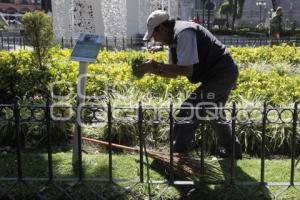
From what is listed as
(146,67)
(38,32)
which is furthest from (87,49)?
(38,32)

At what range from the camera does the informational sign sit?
4.66 m

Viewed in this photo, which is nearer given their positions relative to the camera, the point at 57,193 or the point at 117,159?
the point at 57,193

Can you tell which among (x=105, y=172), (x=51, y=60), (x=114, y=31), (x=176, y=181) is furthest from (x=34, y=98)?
(x=114, y=31)

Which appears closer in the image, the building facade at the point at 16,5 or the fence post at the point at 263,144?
the fence post at the point at 263,144

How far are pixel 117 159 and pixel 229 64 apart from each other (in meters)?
1.51

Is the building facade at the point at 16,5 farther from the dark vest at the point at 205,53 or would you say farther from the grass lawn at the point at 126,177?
the dark vest at the point at 205,53

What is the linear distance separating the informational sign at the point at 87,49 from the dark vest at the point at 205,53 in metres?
0.73

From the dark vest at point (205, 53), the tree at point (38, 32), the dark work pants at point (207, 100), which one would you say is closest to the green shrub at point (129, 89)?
the tree at point (38, 32)

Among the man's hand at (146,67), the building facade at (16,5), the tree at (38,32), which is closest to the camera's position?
the man's hand at (146,67)

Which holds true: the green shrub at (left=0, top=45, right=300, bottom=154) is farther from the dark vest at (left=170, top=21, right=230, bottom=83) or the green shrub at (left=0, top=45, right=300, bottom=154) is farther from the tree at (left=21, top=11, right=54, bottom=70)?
the dark vest at (left=170, top=21, right=230, bottom=83)

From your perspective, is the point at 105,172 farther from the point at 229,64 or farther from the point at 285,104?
the point at 285,104

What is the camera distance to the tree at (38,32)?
303 inches

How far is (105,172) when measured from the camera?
4.82 m

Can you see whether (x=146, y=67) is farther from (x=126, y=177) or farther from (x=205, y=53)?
(x=126, y=177)
